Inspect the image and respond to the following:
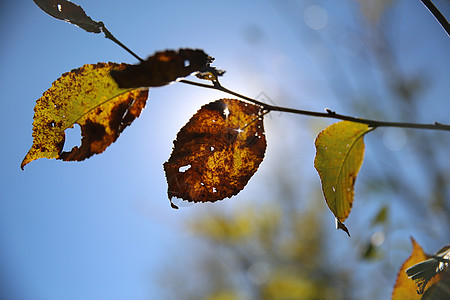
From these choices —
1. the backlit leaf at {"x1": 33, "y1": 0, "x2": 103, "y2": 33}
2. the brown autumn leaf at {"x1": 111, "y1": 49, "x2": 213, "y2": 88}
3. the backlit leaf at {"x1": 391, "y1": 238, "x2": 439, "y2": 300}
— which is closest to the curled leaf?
the backlit leaf at {"x1": 391, "y1": 238, "x2": 439, "y2": 300}

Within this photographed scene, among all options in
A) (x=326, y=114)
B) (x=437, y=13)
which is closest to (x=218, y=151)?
(x=326, y=114)

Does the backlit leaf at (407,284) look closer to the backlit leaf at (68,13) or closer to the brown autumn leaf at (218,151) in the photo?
the brown autumn leaf at (218,151)

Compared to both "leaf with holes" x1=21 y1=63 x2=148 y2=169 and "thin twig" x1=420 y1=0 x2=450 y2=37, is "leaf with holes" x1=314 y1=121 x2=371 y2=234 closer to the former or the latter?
"thin twig" x1=420 y1=0 x2=450 y2=37

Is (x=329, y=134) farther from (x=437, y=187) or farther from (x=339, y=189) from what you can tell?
(x=437, y=187)

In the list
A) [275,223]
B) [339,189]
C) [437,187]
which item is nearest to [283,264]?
[275,223]

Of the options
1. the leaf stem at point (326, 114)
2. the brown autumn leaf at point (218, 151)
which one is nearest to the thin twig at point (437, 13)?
the leaf stem at point (326, 114)

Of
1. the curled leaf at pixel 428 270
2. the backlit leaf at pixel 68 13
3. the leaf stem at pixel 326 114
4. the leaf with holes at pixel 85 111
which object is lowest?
the curled leaf at pixel 428 270
